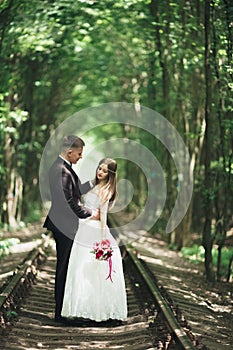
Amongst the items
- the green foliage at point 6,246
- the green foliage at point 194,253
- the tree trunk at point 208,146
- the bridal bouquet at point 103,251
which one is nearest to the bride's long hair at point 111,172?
the bridal bouquet at point 103,251

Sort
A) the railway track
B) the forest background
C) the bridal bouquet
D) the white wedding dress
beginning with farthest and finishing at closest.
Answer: the forest background → the bridal bouquet → the white wedding dress → the railway track

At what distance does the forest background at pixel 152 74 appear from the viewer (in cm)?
1241

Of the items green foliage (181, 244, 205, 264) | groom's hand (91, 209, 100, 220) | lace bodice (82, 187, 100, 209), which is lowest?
green foliage (181, 244, 205, 264)

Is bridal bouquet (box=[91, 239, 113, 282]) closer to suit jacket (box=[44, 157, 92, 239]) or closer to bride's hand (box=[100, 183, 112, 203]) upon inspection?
suit jacket (box=[44, 157, 92, 239])

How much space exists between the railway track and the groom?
52 centimetres

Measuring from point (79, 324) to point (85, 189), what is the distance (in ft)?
5.51

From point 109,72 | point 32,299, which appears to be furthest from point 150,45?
point 32,299

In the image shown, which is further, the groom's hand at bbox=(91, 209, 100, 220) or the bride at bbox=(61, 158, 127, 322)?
the groom's hand at bbox=(91, 209, 100, 220)

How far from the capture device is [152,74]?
18.8m

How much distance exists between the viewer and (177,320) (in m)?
7.99

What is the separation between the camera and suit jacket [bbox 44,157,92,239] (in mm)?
8367

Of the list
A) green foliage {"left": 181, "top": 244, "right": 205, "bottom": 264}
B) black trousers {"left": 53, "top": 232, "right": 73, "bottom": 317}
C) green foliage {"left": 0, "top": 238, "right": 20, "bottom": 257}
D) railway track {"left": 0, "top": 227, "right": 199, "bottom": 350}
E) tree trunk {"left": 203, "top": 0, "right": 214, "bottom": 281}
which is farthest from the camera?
green foliage {"left": 181, "top": 244, "right": 205, "bottom": 264}

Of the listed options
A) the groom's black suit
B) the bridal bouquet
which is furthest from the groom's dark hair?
the bridal bouquet

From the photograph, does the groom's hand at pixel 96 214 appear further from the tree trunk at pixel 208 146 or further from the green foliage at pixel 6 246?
the green foliage at pixel 6 246
